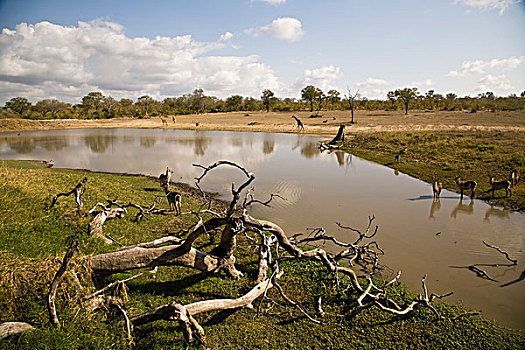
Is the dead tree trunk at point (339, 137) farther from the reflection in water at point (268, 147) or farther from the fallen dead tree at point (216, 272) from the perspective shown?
the fallen dead tree at point (216, 272)

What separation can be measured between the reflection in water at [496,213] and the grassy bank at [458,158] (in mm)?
661

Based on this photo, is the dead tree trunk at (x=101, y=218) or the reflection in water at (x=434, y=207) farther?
the reflection in water at (x=434, y=207)

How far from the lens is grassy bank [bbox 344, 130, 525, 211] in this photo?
53.3ft

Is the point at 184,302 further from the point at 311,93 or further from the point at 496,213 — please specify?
the point at 311,93

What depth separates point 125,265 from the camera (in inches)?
227

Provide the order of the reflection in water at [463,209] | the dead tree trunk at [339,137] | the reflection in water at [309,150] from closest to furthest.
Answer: the reflection in water at [463,209] < the reflection in water at [309,150] < the dead tree trunk at [339,137]

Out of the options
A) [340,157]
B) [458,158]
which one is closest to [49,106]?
[340,157]

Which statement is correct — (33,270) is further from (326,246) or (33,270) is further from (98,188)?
(98,188)

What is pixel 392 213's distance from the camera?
12.6 meters

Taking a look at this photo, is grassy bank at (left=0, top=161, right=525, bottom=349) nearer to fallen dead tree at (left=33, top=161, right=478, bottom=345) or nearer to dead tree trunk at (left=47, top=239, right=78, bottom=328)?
fallen dead tree at (left=33, top=161, right=478, bottom=345)

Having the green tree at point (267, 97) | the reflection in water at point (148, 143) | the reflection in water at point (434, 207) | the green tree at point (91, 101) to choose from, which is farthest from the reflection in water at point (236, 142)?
the green tree at point (91, 101)

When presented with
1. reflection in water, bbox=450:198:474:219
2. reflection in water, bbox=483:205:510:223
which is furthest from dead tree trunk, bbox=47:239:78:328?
reflection in water, bbox=483:205:510:223

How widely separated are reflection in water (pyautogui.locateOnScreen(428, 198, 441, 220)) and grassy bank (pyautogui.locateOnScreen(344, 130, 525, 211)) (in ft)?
7.31

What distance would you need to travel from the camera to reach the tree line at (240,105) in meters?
74.9
